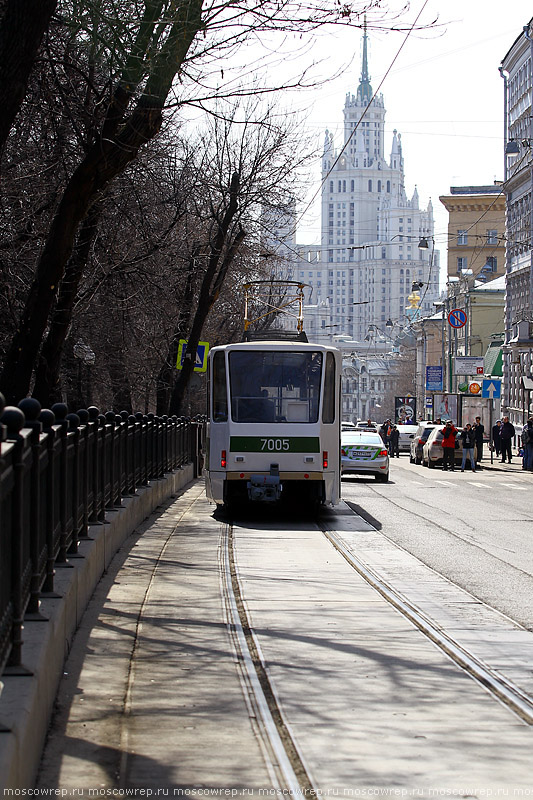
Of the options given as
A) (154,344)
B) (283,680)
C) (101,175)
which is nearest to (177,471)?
(154,344)

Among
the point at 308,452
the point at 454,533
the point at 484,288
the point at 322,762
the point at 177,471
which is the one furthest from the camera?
the point at 484,288

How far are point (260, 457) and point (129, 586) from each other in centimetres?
705

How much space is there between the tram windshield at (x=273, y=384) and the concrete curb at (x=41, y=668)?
273 inches

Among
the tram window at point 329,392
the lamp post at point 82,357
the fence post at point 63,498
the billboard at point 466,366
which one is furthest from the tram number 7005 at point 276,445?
the billboard at point 466,366

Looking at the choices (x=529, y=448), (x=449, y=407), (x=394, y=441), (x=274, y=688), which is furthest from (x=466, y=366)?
(x=274, y=688)

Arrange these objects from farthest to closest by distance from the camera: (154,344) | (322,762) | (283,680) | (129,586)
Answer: (154,344) < (129,586) < (283,680) < (322,762)

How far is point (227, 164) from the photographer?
1313 inches

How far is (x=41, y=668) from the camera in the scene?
520 cm

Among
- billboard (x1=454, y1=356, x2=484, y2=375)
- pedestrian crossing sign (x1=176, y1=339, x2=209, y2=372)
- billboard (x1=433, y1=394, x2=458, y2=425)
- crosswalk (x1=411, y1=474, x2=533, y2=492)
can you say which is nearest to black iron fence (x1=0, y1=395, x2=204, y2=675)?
crosswalk (x1=411, y1=474, x2=533, y2=492)

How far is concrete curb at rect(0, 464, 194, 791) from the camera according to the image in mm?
4156

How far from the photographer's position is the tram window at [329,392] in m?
17.2

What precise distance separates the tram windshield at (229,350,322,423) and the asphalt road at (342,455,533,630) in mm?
2261

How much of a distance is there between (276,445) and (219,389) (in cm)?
138

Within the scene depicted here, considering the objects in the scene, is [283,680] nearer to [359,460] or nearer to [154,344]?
[359,460]
